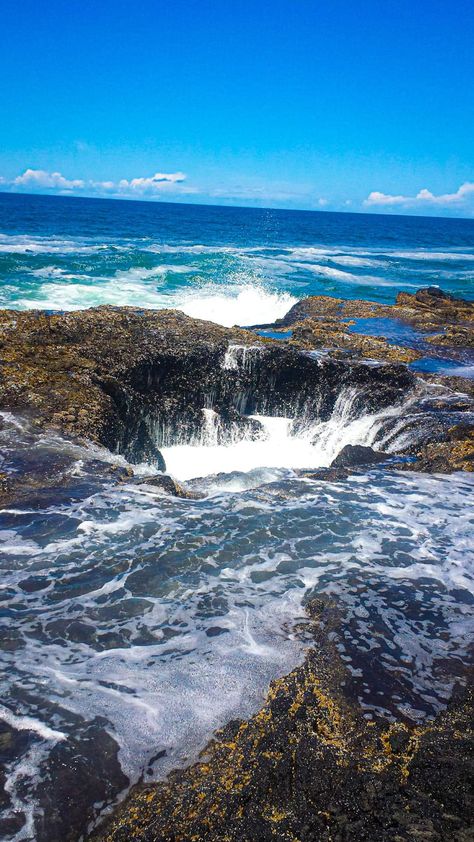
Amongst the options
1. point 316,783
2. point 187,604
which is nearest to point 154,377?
point 187,604

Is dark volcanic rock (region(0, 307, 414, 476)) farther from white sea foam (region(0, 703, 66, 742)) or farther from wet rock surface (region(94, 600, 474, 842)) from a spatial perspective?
wet rock surface (region(94, 600, 474, 842))

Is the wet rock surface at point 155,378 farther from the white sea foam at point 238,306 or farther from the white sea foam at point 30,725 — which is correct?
the white sea foam at point 238,306

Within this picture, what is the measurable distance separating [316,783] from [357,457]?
634 centimetres

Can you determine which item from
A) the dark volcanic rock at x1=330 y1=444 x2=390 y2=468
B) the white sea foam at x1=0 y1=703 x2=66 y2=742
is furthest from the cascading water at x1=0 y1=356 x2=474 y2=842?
the dark volcanic rock at x1=330 y1=444 x2=390 y2=468

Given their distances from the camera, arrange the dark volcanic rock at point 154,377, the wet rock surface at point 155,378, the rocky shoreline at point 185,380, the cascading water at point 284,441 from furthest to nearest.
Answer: the cascading water at point 284,441 → the dark volcanic rock at point 154,377 → the wet rock surface at point 155,378 → the rocky shoreline at point 185,380

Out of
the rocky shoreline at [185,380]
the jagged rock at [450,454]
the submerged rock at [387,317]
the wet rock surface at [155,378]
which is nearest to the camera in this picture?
the jagged rock at [450,454]

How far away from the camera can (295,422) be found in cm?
1198

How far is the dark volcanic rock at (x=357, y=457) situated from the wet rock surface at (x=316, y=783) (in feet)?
17.5

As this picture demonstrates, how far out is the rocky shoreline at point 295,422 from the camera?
291 centimetres

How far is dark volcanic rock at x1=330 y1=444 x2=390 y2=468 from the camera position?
8.84 metres

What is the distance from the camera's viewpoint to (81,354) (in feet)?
34.7

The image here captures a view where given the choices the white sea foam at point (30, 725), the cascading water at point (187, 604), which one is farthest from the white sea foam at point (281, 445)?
the white sea foam at point (30, 725)

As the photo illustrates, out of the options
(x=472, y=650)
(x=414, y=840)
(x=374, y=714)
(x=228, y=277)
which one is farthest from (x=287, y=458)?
(x=228, y=277)

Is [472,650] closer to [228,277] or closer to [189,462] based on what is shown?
[189,462]
